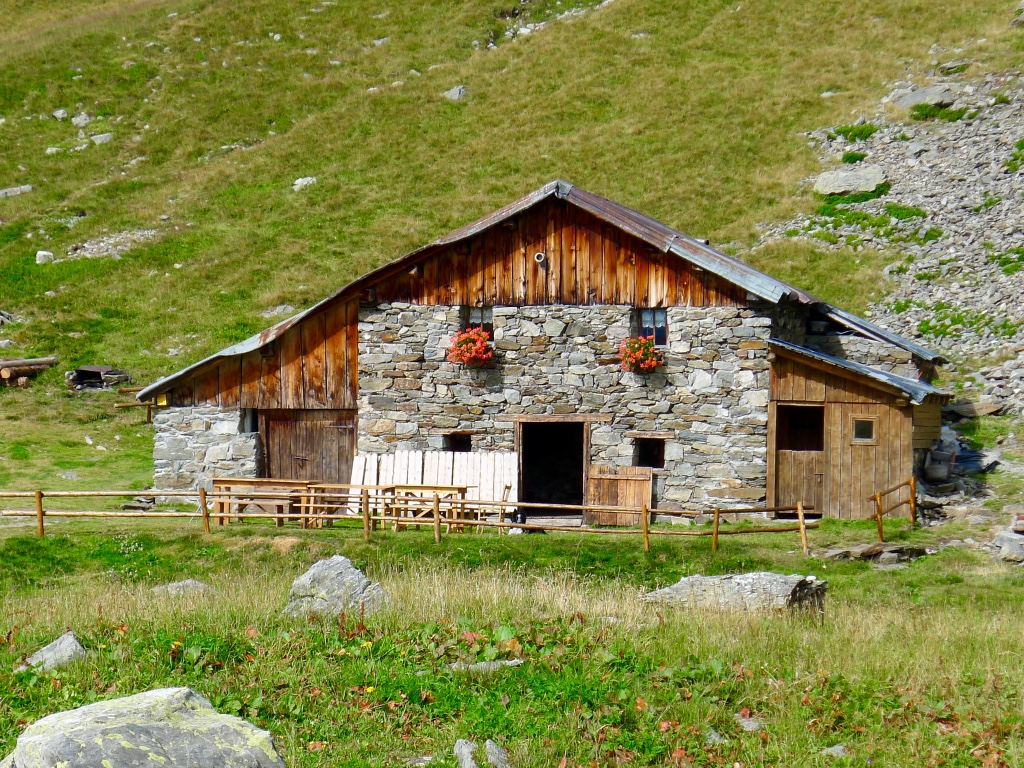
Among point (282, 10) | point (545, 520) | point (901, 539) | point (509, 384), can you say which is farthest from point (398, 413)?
point (282, 10)

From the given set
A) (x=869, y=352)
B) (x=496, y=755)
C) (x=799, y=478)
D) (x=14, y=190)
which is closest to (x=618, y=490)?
(x=799, y=478)

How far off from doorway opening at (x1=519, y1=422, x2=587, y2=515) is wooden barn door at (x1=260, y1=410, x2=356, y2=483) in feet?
14.9

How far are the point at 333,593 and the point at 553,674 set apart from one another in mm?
2942

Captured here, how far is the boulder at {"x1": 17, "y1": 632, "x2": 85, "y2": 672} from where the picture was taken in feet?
31.1

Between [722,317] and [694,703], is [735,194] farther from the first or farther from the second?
[694,703]

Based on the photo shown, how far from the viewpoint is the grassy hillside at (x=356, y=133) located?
37.8 m

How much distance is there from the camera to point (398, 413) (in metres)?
22.0

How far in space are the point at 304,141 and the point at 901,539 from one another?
37.3 meters

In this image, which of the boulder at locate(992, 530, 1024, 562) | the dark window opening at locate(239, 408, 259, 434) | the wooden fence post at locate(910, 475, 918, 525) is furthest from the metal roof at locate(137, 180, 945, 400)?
the boulder at locate(992, 530, 1024, 562)

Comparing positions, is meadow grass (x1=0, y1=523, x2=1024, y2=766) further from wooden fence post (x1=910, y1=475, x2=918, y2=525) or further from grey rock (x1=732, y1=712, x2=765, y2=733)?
wooden fence post (x1=910, y1=475, x2=918, y2=525)

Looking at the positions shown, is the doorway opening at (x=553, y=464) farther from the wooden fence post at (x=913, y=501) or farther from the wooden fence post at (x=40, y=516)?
the wooden fence post at (x=40, y=516)

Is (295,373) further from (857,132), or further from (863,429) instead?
(857,132)

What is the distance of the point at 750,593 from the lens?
38.2 feet

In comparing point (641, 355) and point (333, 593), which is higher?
point (641, 355)
